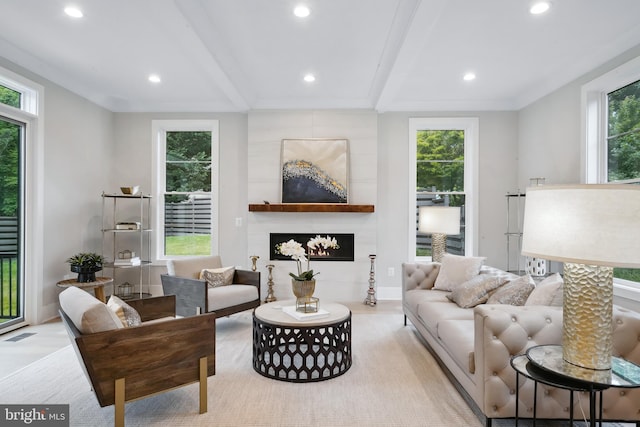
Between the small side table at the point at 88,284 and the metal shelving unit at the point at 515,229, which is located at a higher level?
the metal shelving unit at the point at 515,229

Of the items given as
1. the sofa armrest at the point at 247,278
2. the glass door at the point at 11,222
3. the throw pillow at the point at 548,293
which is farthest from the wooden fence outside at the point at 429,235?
the glass door at the point at 11,222

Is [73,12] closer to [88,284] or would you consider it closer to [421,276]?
[88,284]

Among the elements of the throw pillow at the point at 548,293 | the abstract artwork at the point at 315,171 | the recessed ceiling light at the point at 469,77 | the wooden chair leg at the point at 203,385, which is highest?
the recessed ceiling light at the point at 469,77

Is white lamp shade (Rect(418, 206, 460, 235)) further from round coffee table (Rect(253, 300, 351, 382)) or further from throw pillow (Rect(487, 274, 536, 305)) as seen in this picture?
round coffee table (Rect(253, 300, 351, 382))

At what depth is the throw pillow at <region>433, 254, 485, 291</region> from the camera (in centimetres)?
350

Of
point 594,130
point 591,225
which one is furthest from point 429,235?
Result: point 591,225

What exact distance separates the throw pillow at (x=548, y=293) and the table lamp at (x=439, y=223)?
68.0 inches

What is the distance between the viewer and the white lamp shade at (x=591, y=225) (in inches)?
54.4

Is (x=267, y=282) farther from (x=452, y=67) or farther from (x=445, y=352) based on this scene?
(x=452, y=67)

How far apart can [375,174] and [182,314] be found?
3.01m

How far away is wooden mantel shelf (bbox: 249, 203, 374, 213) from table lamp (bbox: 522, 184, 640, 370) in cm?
323

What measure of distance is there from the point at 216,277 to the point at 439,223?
256 cm

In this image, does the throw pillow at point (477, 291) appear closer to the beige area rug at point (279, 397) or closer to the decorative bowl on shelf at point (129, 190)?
the beige area rug at point (279, 397)

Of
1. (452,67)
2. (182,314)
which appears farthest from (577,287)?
(182,314)
